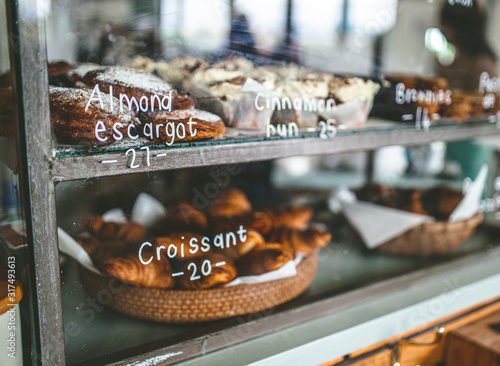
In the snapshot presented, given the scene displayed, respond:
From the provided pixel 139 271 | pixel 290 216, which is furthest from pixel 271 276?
pixel 290 216

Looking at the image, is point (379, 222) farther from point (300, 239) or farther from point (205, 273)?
point (205, 273)

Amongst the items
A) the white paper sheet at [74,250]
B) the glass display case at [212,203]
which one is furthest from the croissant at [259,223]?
the white paper sheet at [74,250]

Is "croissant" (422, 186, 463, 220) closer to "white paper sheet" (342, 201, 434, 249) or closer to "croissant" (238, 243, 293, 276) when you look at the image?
"white paper sheet" (342, 201, 434, 249)

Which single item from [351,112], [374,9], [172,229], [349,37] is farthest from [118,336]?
[349,37]

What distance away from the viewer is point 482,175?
4.76 ft

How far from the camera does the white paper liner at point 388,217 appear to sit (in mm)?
1348

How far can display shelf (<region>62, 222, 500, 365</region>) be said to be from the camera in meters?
0.78

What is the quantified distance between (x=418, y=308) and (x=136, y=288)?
713 mm

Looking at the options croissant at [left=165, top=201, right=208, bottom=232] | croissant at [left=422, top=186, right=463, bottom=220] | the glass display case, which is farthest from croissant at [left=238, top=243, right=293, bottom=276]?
croissant at [left=422, top=186, right=463, bottom=220]

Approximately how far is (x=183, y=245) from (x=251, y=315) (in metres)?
0.21

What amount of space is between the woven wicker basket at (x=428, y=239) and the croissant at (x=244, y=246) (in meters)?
0.52

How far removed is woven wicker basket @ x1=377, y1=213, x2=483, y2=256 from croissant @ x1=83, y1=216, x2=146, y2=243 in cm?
77

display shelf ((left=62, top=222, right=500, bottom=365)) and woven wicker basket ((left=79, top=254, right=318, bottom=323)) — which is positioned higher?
woven wicker basket ((left=79, top=254, right=318, bottom=323))

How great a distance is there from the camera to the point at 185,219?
3.18 feet
